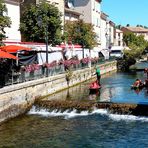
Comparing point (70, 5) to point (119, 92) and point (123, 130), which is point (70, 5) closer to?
point (119, 92)

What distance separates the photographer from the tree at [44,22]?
43.6m

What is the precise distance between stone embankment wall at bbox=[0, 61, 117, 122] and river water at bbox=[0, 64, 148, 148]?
1.97 feet

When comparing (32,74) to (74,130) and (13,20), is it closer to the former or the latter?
(74,130)

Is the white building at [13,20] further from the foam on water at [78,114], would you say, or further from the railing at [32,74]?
the foam on water at [78,114]

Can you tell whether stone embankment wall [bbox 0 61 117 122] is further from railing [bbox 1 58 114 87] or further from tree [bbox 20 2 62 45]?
tree [bbox 20 2 62 45]

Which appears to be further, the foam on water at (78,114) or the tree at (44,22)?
the tree at (44,22)

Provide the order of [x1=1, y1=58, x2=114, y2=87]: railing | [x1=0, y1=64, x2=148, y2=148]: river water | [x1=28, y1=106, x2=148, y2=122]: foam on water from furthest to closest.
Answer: [x1=1, y1=58, x2=114, y2=87]: railing, [x1=28, y1=106, x2=148, y2=122]: foam on water, [x1=0, y1=64, x2=148, y2=148]: river water

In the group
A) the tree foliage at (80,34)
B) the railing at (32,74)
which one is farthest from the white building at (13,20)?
the tree foliage at (80,34)

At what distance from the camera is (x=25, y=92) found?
3030cm

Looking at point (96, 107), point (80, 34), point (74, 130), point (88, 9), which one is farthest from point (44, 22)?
point (88, 9)

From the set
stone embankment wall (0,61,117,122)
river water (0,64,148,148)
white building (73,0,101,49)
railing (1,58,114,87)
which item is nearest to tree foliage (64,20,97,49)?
railing (1,58,114,87)

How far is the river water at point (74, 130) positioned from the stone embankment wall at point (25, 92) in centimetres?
60

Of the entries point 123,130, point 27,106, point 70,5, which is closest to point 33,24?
point 27,106

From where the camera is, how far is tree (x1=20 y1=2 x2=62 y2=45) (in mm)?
43625
